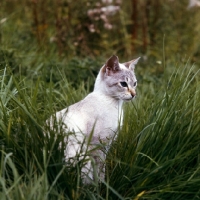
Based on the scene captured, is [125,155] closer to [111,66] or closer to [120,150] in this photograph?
[120,150]

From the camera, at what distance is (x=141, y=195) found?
3.42 metres

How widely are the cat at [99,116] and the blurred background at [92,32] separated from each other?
174 centimetres

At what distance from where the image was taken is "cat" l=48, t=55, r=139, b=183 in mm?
3604

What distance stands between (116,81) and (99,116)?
0.34 metres

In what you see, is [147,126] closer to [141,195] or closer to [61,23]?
[141,195]

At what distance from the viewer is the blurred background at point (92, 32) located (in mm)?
6738

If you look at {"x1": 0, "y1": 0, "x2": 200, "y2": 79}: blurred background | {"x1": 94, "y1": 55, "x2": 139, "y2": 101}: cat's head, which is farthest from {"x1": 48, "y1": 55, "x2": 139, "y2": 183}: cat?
{"x1": 0, "y1": 0, "x2": 200, "y2": 79}: blurred background

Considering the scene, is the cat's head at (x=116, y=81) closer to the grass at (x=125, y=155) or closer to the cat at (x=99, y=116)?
the cat at (x=99, y=116)

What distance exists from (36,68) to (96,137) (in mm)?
2187

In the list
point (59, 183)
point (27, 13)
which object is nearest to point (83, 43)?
point (27, 13)

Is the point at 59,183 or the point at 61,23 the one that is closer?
the point at 59,183

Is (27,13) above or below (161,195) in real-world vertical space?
above

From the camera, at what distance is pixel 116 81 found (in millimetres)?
4117

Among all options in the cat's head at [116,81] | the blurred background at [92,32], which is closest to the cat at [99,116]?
the cat's head at [116,81]
